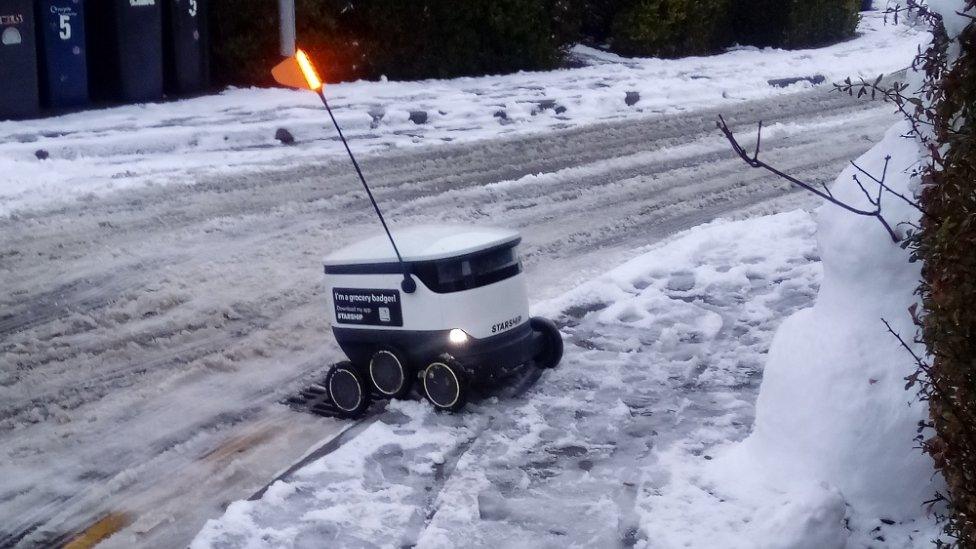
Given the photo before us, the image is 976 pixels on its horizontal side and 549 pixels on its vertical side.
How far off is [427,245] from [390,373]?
0.63 m

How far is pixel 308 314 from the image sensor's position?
694 centimetres

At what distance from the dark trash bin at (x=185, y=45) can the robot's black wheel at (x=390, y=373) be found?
9.35 metres

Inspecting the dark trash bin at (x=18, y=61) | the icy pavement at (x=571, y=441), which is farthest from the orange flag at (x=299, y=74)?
the dark trash bin at (x=18, y=61)

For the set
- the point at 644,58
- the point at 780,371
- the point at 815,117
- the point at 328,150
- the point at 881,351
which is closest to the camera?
the point at 881,351

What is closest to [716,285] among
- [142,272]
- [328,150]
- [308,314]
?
[308,314]

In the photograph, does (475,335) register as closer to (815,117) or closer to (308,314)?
(308,314)

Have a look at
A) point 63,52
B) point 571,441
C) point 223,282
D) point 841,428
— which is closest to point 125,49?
point 63,52

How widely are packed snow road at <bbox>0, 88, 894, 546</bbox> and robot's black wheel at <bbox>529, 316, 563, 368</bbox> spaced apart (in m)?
1.16

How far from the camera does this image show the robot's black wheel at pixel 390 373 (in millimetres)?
5324

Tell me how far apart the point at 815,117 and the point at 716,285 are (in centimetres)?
823

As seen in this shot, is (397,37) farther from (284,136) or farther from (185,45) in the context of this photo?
(284,136)

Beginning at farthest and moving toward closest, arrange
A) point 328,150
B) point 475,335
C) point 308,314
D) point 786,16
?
point 786,16
point 328,150
point 308,314
point 475,335

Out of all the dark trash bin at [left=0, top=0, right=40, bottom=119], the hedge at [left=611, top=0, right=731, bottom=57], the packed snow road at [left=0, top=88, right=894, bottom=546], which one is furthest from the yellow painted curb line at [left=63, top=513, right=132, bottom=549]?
the hedge at [left=611, top=0, right=731, bottom=57]

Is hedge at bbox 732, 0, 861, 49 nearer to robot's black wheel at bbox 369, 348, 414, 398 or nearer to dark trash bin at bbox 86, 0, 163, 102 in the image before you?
dark trash bin at bbox 86, 0, 163, 102
